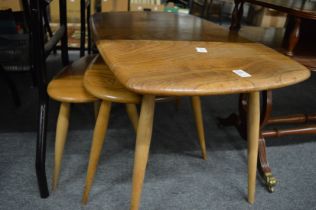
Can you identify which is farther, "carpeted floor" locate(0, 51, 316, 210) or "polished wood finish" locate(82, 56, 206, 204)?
"carpeted floor" locate(0, 51, 316, 210)

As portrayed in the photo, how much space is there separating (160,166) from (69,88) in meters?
0.55

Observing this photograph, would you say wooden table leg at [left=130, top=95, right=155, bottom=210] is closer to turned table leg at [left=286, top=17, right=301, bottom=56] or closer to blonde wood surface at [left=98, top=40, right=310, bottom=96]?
blonde wood surface at [left=98, top=40, right=310, bottom=96]

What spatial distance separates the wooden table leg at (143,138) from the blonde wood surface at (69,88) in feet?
0.85

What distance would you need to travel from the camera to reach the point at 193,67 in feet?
2.50

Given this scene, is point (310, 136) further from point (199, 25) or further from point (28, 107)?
point (28, 107)

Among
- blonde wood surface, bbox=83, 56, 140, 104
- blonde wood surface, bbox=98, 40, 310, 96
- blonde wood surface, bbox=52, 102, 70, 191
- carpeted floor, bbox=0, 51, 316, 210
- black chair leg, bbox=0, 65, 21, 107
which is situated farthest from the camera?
black chair leg, bbox=0, 65, 21, 107

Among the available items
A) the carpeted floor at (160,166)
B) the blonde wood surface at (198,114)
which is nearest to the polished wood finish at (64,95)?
the carpeted floor at (160,166)

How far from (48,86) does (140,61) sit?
44 centimetres

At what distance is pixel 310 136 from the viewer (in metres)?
1.67

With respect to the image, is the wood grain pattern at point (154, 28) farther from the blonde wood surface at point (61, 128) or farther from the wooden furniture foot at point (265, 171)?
the wooden furniture foot at point (265, 171)

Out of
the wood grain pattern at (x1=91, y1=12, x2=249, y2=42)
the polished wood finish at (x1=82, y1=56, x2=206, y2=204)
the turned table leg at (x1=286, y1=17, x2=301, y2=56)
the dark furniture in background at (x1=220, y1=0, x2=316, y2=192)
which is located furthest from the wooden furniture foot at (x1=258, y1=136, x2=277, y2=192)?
the polished wood finish at (x1=82, y1=56, x2=206, y2=204)

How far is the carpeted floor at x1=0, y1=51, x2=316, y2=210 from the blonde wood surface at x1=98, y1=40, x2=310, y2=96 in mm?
589

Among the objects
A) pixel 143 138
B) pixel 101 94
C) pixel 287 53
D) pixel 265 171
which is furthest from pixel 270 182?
pixel 101 94

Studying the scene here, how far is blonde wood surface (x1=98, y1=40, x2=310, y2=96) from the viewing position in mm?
653
